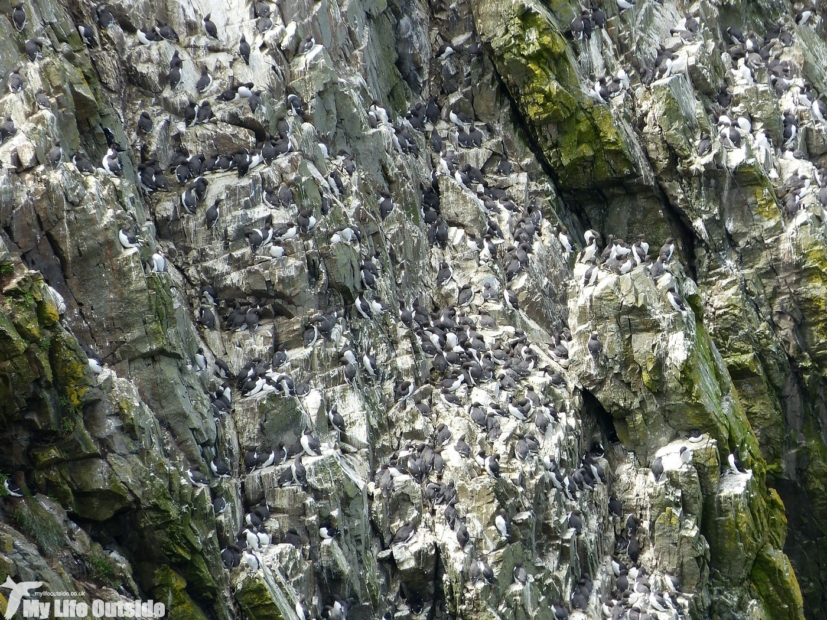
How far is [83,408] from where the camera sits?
691 inches

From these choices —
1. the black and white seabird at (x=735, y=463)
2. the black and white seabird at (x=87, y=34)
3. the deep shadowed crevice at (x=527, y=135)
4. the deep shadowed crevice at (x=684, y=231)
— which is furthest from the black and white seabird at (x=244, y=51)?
the black and white seabird at (x=735, y=463)

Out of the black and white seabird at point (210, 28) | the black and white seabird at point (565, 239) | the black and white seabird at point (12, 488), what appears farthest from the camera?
the black and white seabird at point (565, 239)

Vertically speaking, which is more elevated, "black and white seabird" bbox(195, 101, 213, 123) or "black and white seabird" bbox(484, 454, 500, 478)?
"black and white seabird" bbox(195, 101, 213, 123)

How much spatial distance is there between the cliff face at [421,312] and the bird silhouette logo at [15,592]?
0.27m

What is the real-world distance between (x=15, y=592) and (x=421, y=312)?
12.7 meters

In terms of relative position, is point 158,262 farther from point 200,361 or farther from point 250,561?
point 250,561

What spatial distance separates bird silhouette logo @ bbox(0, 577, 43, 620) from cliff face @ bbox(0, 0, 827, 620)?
0.27 meters

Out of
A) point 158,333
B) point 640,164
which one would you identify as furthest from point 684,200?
point 158,333

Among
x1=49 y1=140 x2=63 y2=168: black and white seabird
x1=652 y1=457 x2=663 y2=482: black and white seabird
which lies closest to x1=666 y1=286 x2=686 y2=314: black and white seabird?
x1=652 y1=457 x2=663 y2=482: black and white seabird

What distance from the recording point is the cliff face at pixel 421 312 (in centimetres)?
1844

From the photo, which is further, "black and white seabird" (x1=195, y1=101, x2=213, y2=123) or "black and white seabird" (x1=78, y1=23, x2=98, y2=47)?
"black and white seabird" (x1=195, y1=101, x2=213, y2=123)

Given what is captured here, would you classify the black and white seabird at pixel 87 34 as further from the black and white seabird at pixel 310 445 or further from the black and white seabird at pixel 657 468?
the black and white seabird at pixel 657 468

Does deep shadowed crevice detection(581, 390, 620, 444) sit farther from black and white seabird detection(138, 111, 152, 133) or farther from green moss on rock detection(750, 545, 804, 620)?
black and white seabird detection(138, 111, 152, 133)

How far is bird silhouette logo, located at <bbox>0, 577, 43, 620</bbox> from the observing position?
1446 centimetres
